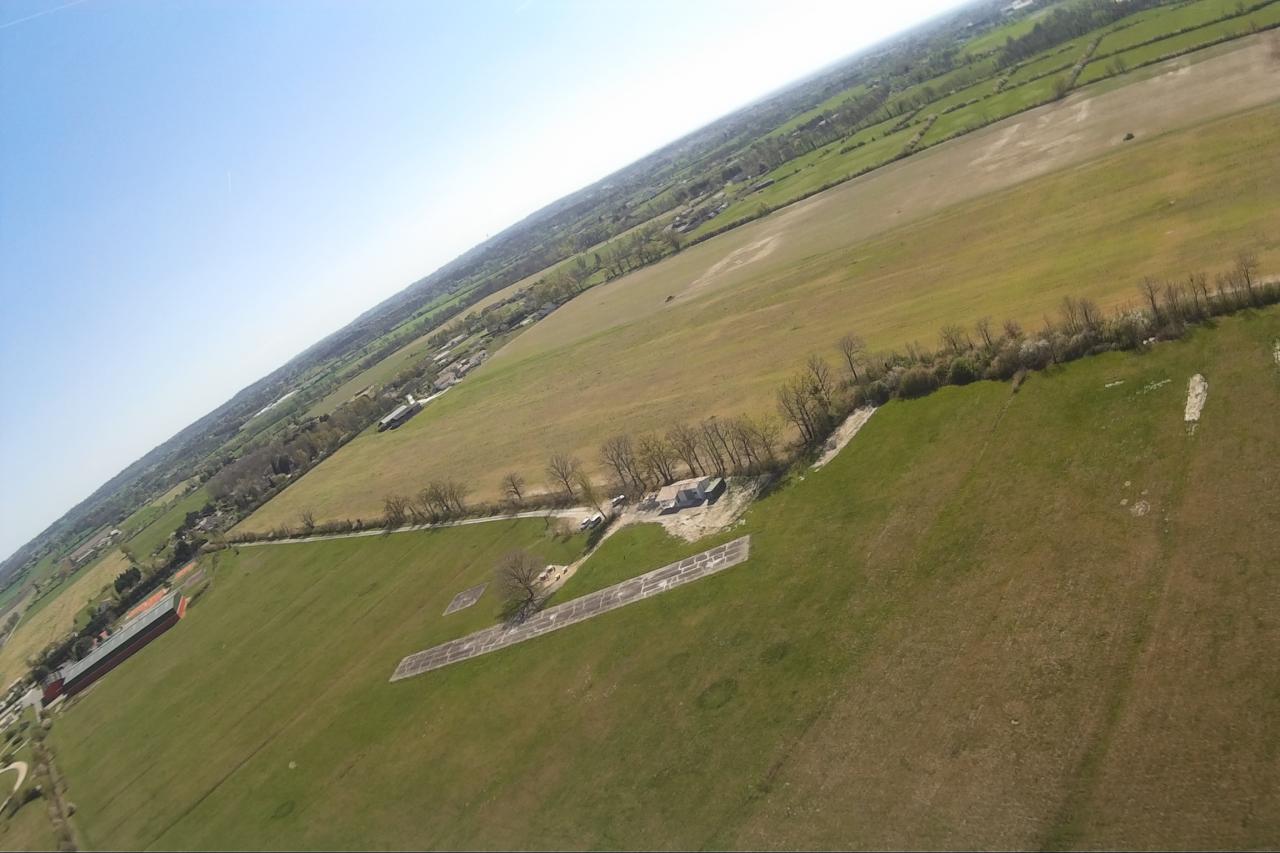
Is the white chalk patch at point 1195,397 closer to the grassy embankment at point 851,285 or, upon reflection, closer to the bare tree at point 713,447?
the grassy embankment at point 851,285

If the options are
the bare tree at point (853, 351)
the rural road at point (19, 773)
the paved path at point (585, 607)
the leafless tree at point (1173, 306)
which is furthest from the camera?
the bare tree at point (853, 351)

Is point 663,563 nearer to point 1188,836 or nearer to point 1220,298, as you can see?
point 1188,836

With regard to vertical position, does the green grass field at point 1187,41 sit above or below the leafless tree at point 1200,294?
above

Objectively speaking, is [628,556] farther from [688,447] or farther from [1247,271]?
[1247,271]

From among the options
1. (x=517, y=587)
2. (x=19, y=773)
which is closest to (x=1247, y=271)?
(x=517, y=587)

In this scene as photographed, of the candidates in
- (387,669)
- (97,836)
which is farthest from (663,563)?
(97,836)

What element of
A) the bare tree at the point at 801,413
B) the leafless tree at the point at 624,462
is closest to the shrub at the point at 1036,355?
the bare tree at the point at 801,413

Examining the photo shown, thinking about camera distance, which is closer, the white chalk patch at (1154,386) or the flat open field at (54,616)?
the white chalk patch at (1154,386)
